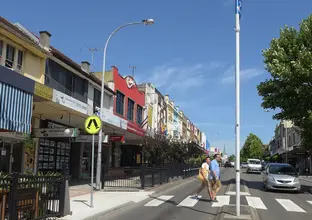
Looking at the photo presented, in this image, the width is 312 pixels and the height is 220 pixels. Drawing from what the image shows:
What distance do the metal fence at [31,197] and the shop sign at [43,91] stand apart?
20.9ft

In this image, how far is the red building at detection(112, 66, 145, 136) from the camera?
3353cm

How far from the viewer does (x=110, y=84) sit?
32.2 metres

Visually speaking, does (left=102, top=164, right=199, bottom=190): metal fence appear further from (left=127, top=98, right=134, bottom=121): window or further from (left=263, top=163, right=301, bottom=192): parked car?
(left=127, top=98, right=134, bottom=121): window

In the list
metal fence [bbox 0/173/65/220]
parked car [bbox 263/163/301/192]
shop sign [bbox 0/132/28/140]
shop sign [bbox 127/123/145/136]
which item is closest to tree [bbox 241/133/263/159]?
shop sign [bbox 127/123/145/136]

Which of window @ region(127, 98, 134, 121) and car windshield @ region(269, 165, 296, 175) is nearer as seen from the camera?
car windshield @ region(269, 165, 296, 175)

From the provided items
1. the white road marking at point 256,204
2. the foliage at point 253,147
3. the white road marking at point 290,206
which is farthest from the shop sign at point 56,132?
the foliage at point 253,147

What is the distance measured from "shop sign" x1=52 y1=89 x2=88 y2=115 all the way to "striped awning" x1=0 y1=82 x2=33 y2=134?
6.09ft

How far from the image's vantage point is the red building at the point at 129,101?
33.5 meters

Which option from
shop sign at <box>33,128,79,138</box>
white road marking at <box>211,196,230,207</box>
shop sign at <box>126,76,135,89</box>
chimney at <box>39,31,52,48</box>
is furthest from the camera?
shop sign at <box>126,76,135,89</box>

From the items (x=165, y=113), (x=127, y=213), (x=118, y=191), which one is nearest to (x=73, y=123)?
(x=118, y=191)

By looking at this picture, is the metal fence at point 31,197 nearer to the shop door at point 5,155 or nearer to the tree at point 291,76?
the shop door at point 5,155

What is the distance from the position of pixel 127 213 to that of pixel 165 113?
4530 cm

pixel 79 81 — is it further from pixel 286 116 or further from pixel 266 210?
pixel 266 210

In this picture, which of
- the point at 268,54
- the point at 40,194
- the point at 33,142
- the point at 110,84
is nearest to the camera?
the point at 40,194
